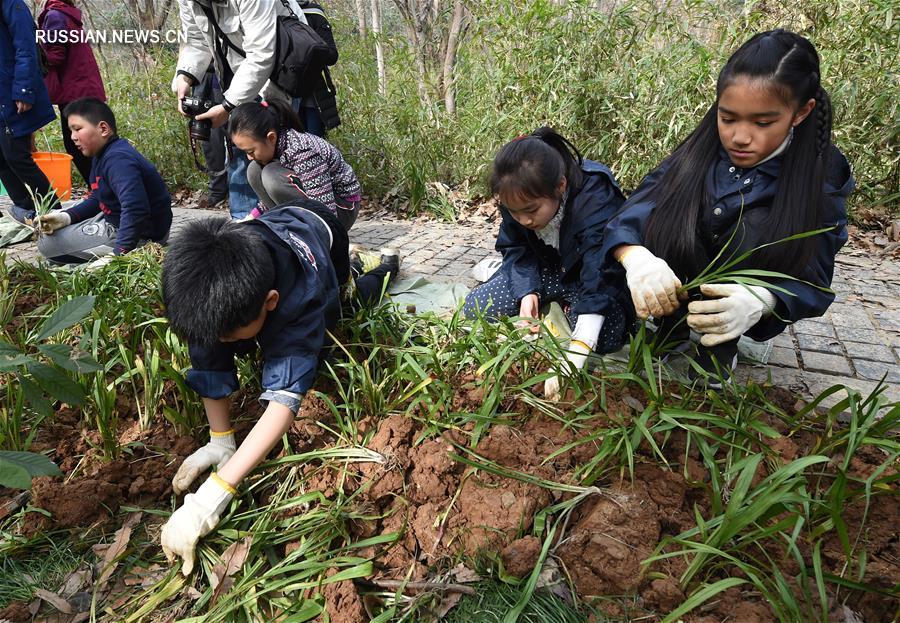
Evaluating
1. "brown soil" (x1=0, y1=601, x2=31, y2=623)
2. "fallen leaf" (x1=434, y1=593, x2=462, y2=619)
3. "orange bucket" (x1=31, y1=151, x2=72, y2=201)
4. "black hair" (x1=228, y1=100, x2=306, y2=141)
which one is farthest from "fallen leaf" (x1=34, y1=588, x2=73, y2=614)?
"orange bucket" (x1=31, y1=151, x2=72, y2=201)

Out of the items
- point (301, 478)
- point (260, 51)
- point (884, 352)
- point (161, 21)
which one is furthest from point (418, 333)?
point (161, 21)

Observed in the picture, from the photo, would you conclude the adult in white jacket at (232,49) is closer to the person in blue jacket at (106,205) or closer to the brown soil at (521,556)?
the person in blue jacket at (106,205)

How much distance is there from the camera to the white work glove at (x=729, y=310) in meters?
1.67

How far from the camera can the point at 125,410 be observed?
6.72 feet

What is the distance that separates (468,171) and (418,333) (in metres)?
3.03

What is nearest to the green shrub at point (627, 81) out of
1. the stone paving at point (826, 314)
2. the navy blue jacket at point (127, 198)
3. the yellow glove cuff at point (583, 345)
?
the stone paving at point (826, 314)

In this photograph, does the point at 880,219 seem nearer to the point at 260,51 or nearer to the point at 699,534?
the point at 699,534

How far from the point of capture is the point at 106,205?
367 cm

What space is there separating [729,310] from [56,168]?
5672 mm

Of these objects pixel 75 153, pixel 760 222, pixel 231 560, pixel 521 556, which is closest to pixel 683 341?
pixel 760 222

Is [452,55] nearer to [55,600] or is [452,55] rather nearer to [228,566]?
[228,566]

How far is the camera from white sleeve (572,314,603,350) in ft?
6.47

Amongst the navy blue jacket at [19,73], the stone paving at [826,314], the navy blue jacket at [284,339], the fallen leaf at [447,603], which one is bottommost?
the stone paving at [826,314]

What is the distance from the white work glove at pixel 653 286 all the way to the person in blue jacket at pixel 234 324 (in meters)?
1.04
